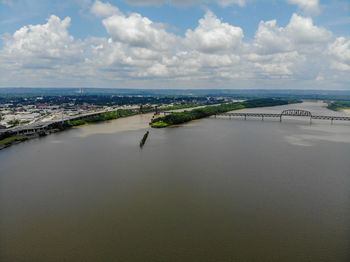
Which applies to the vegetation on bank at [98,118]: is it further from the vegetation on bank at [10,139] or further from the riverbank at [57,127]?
the vegetation on bank at [10,139]

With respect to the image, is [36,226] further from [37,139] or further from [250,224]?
[37,139]

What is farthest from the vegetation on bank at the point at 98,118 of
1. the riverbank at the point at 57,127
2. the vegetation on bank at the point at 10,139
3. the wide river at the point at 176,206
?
the wide river at the point at 176,206

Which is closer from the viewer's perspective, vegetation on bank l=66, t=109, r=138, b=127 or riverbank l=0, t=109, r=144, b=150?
riverbank l=0, t=109, r=144, b=150

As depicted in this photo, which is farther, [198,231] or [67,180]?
[67,180]

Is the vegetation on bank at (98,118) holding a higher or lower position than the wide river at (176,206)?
higher

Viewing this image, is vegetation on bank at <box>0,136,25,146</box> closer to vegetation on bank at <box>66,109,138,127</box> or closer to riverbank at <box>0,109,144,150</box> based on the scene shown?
riverbank at <box>0,109,144,150</box>

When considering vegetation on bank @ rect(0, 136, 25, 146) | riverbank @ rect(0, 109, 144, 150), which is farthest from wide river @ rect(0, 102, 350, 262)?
riverbank @ rect(0, 109, 144, 150)

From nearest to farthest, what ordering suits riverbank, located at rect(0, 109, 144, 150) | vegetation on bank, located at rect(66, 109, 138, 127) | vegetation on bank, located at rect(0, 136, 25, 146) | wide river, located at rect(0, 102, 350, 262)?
wide river, located at rect(0, 102, 350, 262), vegetation on bank, located at rect(0, 136, 25, 146), riverbank, located at rect(0, 109, 144, 150), vegetation on bank, located at rect(66, 109, 138, 127)

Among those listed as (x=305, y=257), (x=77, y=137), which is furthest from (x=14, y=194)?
(x=77, y=137)

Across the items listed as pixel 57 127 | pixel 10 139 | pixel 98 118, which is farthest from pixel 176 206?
pixel 98 118
